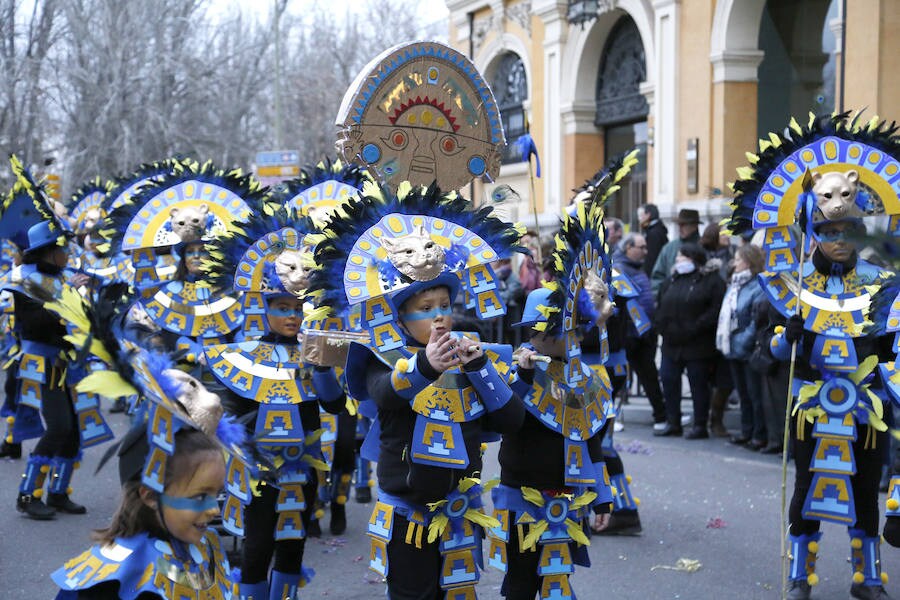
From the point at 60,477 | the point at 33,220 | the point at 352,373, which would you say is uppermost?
the point at 33,220

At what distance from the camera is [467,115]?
17.3 ft

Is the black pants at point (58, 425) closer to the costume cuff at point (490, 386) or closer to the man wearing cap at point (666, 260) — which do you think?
the costume cuff at point (490, 386)

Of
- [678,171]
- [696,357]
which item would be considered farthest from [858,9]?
[696,357]

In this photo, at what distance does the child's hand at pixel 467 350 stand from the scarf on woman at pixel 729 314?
19.7ft

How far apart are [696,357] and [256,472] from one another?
736 centimetres

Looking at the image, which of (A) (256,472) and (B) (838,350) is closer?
(A) (256,472)

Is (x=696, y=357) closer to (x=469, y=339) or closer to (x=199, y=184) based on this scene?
(x=199, y=184)

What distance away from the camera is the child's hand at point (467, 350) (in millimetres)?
3891

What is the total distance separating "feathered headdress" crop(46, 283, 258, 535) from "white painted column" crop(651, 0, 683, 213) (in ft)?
48.1

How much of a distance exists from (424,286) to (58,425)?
432 cm

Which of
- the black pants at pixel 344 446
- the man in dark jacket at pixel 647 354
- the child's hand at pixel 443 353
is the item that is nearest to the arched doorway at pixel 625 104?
the man in dark jacket at pixel 647 354

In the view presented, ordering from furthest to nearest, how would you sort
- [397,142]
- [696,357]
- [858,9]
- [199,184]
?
1. [858,9]
2. [696,357]
3. [199,184]
4. [397,142]

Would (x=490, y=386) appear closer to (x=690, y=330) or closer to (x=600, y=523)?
(x=600, y=523)

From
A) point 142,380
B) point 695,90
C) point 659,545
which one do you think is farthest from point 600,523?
point 695,90
